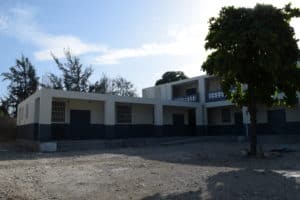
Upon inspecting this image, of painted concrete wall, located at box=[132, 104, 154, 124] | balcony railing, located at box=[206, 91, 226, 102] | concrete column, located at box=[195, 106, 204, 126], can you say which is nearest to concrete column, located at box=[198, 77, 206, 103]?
balcony railing, located at box=[206, 91, 226, 102]

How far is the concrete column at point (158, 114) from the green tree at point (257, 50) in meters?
10.4

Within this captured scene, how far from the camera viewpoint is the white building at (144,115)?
2085 cm

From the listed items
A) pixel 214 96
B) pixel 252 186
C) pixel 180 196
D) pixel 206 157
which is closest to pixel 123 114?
pixel 214 96

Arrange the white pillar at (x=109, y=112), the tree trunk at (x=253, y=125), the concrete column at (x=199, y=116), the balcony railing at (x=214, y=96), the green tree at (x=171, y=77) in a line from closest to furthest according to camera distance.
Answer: the tree trunk at (x=253, y=125), the white pillar at (x=109, y=112), the balcony railing at (x=214, y=96), the concrete column at (x=199, y=116), the green tree at (x=171, y=77)

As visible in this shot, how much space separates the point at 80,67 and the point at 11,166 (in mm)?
33084

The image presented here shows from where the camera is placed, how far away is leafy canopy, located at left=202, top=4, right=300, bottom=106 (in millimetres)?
13234

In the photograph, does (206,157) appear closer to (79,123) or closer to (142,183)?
(142,183)

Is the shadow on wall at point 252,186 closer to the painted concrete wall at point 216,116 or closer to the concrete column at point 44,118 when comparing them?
the concrete column at point 44,118

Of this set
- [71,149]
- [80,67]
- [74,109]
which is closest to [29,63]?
[80,67]

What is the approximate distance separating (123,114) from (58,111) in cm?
512

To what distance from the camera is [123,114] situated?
2488 centimetres

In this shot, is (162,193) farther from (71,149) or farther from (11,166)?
(71,149)

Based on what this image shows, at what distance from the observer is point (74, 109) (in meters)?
22.4

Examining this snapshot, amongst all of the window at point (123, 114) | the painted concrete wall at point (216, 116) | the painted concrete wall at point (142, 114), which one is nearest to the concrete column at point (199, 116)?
the painted concrete wall at point (216, 116)
